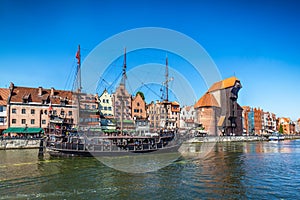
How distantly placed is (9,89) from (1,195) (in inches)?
2565

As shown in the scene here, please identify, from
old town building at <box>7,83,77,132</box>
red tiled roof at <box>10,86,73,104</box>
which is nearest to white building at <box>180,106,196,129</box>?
old town building at <box>7,83,77,132</box>

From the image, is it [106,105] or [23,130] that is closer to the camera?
[23,130]

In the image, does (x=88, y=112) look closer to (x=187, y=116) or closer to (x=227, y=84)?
(x=187, y=116)

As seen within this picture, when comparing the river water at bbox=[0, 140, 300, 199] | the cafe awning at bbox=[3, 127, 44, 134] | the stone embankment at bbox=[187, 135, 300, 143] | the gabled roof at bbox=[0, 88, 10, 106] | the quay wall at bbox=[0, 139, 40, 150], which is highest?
the gabled roof at bbox=[0, 88, 10, 106]

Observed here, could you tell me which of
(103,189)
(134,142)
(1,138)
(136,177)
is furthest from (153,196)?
(1,138)

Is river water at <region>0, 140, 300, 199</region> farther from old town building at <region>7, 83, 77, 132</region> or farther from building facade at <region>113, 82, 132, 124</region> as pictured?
building facade at <region>113, 82, 132, 124</region>

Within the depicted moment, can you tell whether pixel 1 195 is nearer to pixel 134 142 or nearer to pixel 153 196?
pixel 153 196

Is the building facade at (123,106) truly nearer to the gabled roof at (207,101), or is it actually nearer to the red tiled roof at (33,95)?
the red tiled roof at (33,95)

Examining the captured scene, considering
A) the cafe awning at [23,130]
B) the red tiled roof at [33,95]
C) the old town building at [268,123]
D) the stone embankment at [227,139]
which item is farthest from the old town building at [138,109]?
the old town building at [268,123]

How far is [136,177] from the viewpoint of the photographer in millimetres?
28562

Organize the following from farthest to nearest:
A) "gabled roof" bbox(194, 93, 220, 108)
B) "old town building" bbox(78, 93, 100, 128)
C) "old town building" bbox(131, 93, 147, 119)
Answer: "gabled roof" bbox(194, 93, 220, 108) < "old town building" bbox(131, 93, 147, 119) < "old town building" bbox(78, 93, 100, 128)

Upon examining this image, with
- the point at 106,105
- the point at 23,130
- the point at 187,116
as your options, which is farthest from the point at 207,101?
the point at 23,130

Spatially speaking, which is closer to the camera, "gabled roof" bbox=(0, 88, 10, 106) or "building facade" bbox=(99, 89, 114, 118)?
"gabled roof" bbox=(0, 88, 10, 106)

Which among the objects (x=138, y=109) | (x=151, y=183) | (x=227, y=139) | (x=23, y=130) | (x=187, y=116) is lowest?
(x=227, y=139)
